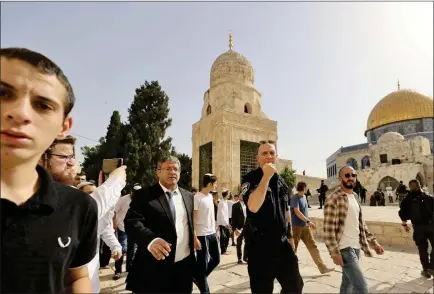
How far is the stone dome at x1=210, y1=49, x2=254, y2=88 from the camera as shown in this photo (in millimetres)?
25625

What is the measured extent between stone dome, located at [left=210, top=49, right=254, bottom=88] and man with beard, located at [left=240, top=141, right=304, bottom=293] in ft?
76.5

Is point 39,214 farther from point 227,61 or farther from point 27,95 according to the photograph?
point 227,61

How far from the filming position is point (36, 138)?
0.79m

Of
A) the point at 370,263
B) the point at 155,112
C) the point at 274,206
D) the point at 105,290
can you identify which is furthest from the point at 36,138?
the point at 155,112

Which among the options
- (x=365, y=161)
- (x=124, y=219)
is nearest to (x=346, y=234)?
(x=124, y=219)

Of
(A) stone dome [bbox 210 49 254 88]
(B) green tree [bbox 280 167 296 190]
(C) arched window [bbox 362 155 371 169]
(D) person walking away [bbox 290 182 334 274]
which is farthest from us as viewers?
(C) arched window [bbox 362 155 371 169]

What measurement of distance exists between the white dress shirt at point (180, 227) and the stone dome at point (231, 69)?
23.2m

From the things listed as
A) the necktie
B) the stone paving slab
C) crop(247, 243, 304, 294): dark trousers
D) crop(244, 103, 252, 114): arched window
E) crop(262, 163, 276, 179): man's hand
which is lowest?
the stone paving slab

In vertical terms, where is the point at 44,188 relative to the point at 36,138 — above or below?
below

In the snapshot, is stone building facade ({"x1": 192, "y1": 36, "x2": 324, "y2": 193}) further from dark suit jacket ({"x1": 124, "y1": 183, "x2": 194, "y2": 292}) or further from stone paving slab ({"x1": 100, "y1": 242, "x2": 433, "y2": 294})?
dark suit jacket ({"x1": 124, "y1": 183, "x2": 194, "y2": 292})

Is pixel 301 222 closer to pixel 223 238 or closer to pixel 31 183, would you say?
pixel 223 238

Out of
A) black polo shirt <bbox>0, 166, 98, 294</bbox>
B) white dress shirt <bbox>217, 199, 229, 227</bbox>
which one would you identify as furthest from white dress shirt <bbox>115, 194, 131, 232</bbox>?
black polo shirt <bbox>0, 166, 98, 294</bbox>

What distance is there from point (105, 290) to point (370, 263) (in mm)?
4786

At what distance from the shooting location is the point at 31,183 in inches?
34.8
